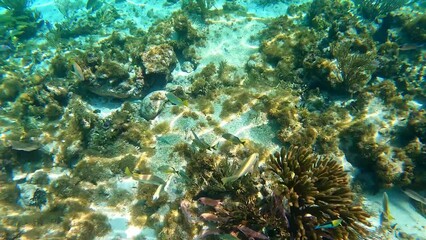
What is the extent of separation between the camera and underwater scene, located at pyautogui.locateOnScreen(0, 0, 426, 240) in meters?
4.57

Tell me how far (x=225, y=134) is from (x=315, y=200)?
1911 mm

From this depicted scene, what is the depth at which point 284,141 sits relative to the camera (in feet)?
19.0

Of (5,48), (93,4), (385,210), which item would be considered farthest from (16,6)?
(385,210)

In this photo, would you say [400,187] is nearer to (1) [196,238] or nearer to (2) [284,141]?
(2) [284,141]

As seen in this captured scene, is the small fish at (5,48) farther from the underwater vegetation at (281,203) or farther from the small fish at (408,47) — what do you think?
the small fish at (408,47)

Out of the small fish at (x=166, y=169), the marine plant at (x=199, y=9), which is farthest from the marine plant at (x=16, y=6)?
the small fish at (x=166, y=169)

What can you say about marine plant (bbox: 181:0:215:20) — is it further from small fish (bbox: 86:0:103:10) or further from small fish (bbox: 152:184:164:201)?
small fish (bbox: 152:184:164:201)

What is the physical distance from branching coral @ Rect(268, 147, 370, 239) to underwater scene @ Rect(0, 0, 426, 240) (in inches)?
1.0

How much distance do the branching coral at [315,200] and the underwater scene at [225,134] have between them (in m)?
0.02

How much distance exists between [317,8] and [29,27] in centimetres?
1304

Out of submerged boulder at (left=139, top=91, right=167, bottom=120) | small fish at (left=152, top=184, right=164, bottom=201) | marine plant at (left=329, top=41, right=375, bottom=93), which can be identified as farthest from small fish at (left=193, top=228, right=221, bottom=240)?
marine plant at (left=329, top=41, right=375, bottom=93)

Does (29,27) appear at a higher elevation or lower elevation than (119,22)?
lower

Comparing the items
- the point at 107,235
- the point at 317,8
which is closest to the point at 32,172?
the point at 107,235

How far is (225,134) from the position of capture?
4762 mm
